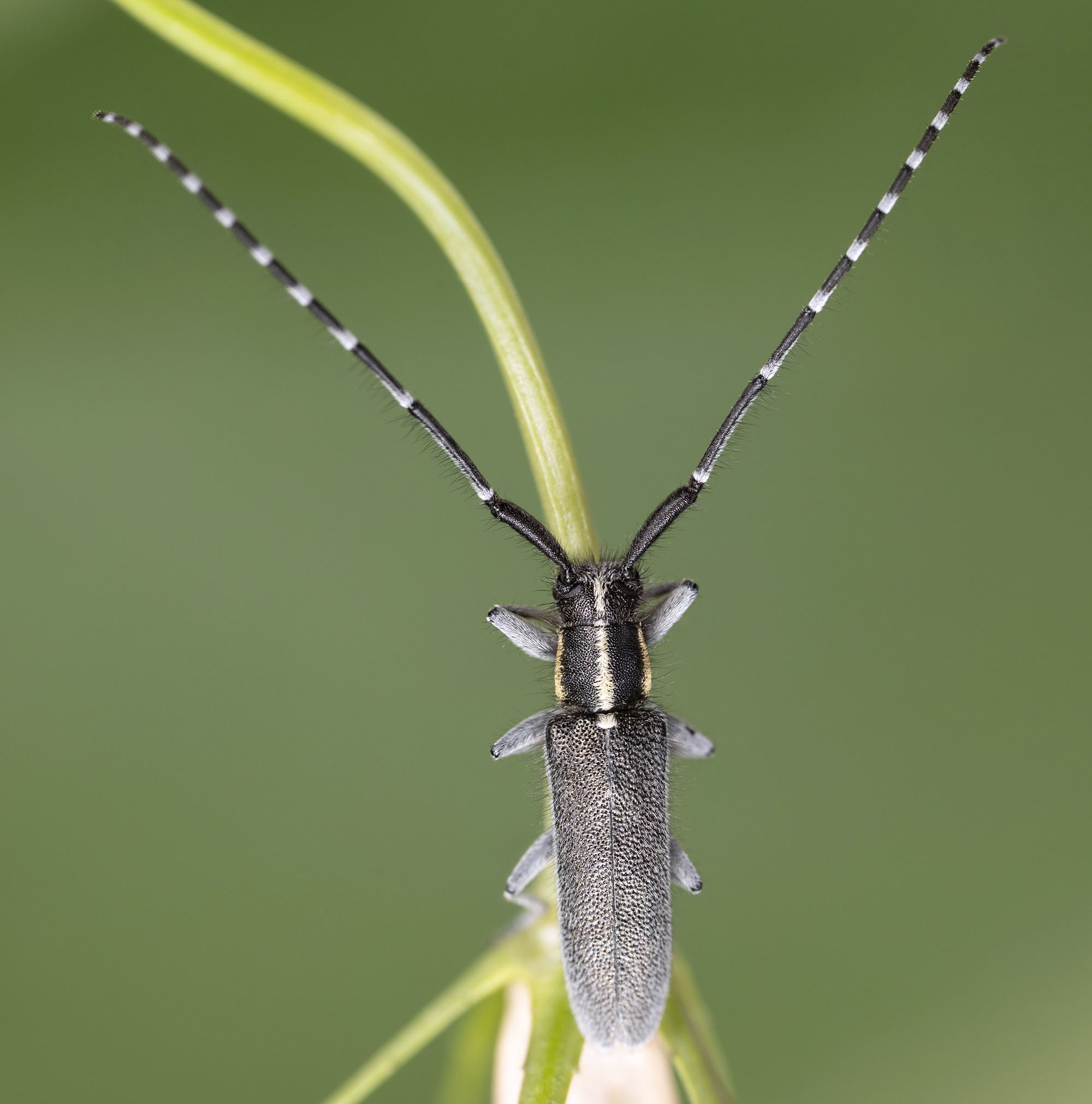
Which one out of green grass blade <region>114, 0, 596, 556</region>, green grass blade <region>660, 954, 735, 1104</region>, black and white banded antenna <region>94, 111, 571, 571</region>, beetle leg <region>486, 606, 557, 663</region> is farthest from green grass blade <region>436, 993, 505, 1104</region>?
green grass blade <region>114, 0, 596, 556</region>

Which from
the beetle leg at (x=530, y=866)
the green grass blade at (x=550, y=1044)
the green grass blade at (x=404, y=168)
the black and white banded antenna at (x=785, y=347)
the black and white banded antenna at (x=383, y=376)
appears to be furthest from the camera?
the beetle leg at (x=530, y=866)

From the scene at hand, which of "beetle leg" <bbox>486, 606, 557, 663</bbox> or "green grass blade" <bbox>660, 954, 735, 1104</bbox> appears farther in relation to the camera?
"beetle leg" <bbox>486, 606, 557, 663</bbox>

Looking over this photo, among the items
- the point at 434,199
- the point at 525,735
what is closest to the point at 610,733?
the point at 525,735

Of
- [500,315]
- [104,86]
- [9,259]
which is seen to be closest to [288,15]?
[104,86]

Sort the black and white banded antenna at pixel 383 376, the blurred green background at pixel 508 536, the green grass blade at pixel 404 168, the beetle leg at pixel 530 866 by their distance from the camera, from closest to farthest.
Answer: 1. the green grass blade at pixel 404 168
2. the black and white banded antenna at pixel 383 376
3. the beetle leg at pixel 530 866
4. the blurred green background at pixel 508 536

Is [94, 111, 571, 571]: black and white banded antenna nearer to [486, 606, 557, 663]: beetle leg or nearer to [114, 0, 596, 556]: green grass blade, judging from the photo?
[486, 606, 557, 663]: beetle leg

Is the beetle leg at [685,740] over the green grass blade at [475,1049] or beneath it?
over

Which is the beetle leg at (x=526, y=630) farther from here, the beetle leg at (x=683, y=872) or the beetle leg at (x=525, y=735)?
the beetle leg at (x=683, y=872)

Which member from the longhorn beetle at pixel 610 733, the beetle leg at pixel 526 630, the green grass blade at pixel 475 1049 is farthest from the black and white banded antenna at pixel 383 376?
the green grass blade at pixel 475 1049

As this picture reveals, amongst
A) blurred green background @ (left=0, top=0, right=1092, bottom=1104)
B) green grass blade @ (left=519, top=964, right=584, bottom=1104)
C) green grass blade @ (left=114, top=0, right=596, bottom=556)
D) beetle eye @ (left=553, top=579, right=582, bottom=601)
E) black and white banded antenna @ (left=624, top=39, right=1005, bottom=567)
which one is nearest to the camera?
green grass blade @ (left=114, top=0, right=596, bottom=556)
